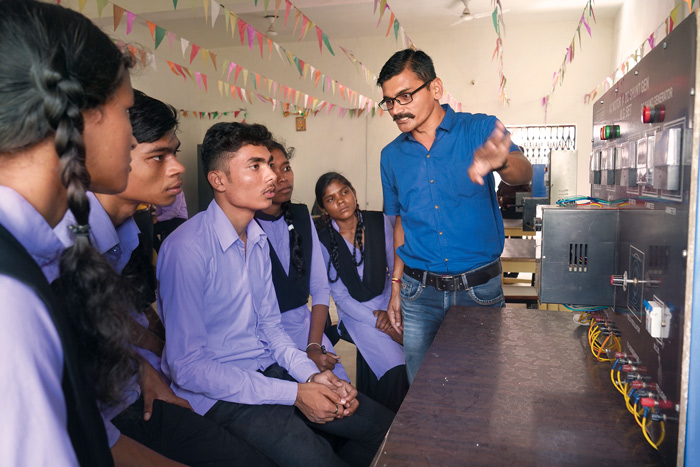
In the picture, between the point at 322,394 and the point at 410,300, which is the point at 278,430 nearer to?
the point at 322,394

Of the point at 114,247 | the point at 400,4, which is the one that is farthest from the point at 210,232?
the point at 400,4

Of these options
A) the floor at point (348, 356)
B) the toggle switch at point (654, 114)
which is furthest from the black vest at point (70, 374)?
the floor at point (348, 356)

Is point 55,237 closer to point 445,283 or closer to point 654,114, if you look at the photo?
point 654,114

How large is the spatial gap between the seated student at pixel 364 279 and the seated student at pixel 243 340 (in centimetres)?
65

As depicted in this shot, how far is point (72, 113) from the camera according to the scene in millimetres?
600

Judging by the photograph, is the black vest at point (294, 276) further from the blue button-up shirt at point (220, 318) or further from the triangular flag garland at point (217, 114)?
the triangular flag garland at point (217, 114)

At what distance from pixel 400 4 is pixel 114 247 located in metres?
5.26

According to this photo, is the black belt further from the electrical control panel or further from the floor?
the floor

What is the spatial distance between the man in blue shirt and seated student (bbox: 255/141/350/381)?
456 millimetres

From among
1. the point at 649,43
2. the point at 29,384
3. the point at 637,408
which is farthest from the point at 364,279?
the point at 649,43

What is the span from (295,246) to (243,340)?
2.24ft

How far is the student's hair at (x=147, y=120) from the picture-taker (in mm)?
1477

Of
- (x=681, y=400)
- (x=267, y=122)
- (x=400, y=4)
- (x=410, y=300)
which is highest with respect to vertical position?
(x=400, y=4)

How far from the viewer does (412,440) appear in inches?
34.8
